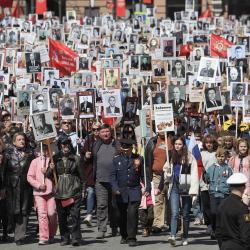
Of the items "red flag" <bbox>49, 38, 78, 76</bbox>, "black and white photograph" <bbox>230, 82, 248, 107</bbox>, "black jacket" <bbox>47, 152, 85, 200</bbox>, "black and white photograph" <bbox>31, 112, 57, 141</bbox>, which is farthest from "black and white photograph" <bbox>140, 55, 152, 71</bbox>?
"black jacket" <bbox>47, 152, 85, 200</bbox>

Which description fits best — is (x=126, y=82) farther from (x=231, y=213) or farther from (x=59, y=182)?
(x=231, y=213)

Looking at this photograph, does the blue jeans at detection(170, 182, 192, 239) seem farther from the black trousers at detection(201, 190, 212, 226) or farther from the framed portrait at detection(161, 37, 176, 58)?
the framed portrait at detection(161, 37, 176, 58)

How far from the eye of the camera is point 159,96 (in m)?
18.5

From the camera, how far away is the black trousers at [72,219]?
15.6 metres

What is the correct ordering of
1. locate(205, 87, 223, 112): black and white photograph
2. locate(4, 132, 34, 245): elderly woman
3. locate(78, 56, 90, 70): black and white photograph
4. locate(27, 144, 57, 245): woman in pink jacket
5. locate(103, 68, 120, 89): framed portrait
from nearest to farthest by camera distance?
locate(27, 144, 57, 245): woman in pink jacket → locate(4, 132, 34, 245): elderly woman → locate(205, 87, 223, 112): black and white photograph → locate(103, 68, 120, 89): framed portrait → locate(78, 56, 90, 70): black and white photograph

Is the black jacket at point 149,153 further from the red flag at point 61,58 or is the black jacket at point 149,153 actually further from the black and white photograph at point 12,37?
the black and white photograph at point 12,37

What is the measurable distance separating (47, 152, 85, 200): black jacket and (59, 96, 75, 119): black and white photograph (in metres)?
3.85

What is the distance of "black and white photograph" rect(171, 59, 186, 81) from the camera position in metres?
23.3

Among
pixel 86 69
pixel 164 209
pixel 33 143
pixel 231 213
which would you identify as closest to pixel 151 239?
pixel 164 209

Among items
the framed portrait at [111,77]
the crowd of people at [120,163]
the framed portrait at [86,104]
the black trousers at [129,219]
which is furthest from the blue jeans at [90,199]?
the framed portrait at [111,77]

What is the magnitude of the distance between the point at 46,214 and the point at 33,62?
8660 millimetres

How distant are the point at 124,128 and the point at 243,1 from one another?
59.5 metres

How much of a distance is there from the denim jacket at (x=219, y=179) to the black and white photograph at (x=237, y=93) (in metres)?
4.80

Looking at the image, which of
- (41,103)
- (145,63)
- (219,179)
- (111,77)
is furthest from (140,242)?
(145,63)
